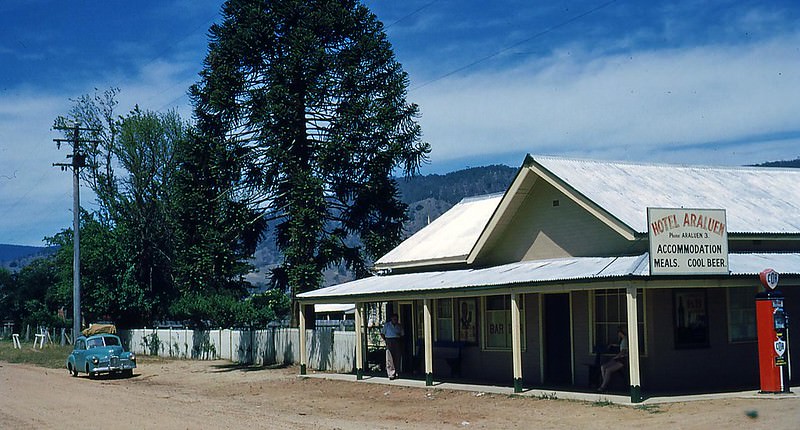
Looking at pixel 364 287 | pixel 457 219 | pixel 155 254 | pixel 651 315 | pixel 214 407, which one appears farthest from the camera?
pixel 155 254

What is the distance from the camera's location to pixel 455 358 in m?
26.4

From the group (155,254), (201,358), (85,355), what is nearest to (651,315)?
(85,355)

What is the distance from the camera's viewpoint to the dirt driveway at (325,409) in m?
16.8

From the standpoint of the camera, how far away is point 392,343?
90.8 ft

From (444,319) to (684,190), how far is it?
8.32 m

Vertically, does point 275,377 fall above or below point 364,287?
below

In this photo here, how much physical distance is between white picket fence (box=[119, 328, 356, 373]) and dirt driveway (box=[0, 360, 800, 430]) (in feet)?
9.20

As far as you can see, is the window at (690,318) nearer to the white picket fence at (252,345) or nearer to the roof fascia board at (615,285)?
A: the roof fascia board at (615,285)

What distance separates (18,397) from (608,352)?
52.5 feet

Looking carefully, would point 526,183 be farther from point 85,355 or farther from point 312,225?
point 85,355

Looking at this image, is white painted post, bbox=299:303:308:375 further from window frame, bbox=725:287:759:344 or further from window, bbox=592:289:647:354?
window frame, bbox=725:287:759:344

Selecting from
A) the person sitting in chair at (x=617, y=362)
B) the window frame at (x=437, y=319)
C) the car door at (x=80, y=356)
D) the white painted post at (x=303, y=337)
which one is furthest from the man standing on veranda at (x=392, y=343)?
the car door at (x=80, y=356)

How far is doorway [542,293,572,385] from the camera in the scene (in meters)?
23.1

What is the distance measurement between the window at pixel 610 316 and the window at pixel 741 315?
245cm
